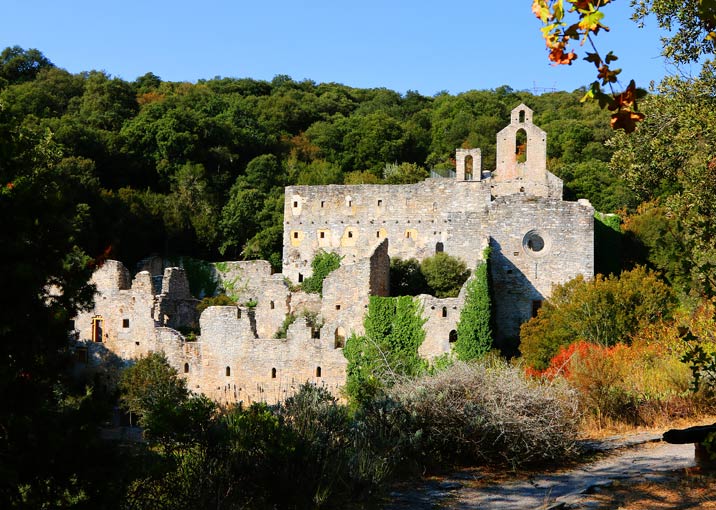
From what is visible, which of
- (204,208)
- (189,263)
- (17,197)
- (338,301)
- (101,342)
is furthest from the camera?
(204,208)

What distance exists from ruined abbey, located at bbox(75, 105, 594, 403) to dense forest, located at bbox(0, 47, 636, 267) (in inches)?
188

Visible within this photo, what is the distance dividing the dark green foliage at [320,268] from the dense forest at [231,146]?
322 cm

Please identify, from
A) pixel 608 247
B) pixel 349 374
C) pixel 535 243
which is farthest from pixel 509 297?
pixel 349 374

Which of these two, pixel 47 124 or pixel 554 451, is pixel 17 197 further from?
pixel 47 124

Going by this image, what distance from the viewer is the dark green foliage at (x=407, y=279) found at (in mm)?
29844

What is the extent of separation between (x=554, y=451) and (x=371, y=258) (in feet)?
58.9

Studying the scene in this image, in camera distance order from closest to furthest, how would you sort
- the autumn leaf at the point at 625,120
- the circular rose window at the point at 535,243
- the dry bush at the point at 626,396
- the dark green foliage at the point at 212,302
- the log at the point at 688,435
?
the autumn leaf at the point at 625,120 < the log at the point at 688,435 < the dry bush at the point at 626,396 < the circular rose window at the point at 535,243 < the dark green foliage at the point at 212,302

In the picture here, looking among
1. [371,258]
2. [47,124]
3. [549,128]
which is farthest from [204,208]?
[549,128]

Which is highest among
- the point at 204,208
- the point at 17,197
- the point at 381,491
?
the point at 204,208

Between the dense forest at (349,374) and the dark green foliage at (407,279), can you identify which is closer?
the dense forest at (349,374)

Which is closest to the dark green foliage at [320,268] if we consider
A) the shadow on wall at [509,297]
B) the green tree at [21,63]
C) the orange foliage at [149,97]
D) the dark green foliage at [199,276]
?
the dark green foliage at [199,276]

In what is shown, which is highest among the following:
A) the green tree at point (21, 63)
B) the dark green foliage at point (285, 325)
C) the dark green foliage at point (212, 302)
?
the green tree at point (21, 63)

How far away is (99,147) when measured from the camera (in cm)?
4162

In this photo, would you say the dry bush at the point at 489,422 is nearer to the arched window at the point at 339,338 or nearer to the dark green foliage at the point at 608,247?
the arched window at the point at 339,338
